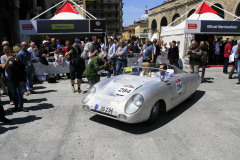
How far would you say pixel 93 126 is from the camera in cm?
411

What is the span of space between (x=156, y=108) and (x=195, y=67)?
4.44 m

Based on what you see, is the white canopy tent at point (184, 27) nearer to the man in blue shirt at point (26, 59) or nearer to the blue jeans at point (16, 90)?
the man in blue shirt at point (26, 59)

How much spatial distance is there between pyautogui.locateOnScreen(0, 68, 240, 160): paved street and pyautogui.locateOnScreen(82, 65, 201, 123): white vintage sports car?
35 centimetres

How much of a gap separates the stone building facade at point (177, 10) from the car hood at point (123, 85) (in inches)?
746

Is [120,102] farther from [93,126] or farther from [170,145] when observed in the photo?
[170,145]

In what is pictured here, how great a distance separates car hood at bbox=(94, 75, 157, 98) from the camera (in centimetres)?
412

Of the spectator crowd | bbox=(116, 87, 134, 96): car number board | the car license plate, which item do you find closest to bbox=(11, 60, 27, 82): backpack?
the spectator crowd

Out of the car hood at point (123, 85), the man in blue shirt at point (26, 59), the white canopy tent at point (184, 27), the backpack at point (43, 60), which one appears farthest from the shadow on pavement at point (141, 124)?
the white canopy tent at point (184, 27)

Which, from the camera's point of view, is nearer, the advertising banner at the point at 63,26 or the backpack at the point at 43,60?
the backpack at the point at 43,60

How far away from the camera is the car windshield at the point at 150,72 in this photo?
15.9ft

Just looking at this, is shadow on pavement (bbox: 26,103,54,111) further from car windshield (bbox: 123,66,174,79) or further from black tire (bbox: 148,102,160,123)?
black tire (bbox: 148,102,160,123)

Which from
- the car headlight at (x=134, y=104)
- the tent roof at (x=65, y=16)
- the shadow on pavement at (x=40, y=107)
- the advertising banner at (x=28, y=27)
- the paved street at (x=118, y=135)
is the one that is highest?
the tent roof at (x=65, y=16)

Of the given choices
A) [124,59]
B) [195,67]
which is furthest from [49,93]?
[195,67]

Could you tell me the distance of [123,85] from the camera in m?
4.37
